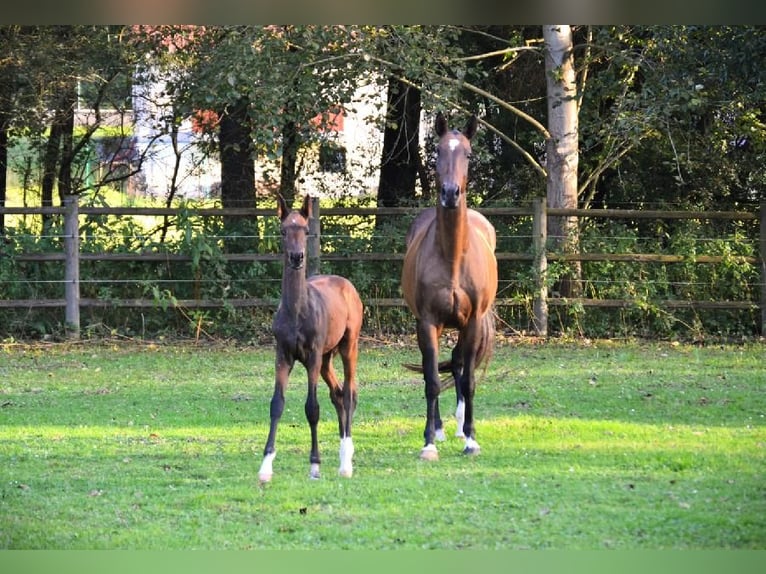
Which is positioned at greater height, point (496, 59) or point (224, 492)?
point (496, 59)

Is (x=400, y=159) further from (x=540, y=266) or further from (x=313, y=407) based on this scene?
(x=313, y=407)

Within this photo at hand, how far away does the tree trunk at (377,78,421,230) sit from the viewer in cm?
1856

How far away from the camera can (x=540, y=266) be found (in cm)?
1596

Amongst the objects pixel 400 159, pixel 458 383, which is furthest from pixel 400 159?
pixel 458 383

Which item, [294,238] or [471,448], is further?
[471,448]

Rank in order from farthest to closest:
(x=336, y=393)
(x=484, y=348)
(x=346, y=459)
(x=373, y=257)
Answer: (x=373, y=257) < (x=484, y=348) < (x=336, y=393) < (x=346, y=459)

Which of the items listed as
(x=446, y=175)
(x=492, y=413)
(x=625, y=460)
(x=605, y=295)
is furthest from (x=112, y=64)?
(x=625, y=460)

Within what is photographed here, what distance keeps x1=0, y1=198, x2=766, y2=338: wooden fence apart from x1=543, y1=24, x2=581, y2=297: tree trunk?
0.28 meters

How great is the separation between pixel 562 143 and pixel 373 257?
11.3 feet

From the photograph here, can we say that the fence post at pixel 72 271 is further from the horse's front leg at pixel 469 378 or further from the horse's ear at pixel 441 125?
the horse's ear at pixel 441 125

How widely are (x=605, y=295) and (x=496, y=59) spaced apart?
5.17 metres

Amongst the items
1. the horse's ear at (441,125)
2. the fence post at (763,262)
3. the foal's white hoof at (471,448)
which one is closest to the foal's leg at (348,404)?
the foal's white hoof at (471,448)

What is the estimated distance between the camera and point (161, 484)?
707 cm

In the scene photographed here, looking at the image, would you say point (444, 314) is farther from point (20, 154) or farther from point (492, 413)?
point (20, 154)
